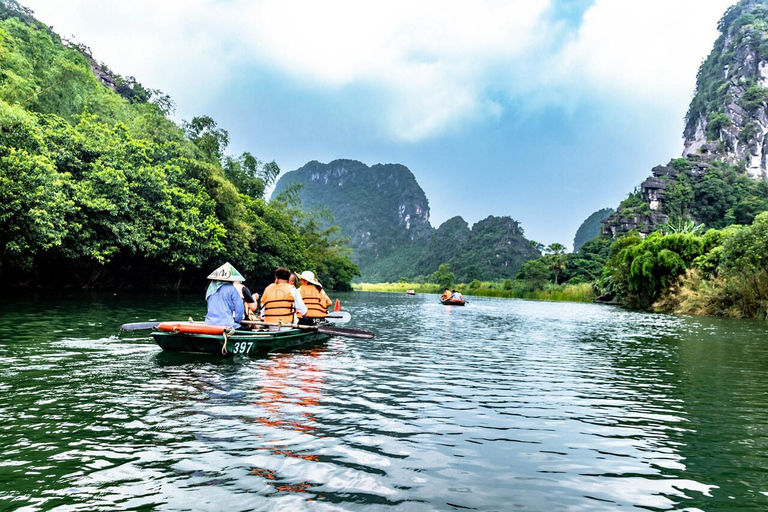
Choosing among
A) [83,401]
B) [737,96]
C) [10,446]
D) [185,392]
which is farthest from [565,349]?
Result: [737,96]

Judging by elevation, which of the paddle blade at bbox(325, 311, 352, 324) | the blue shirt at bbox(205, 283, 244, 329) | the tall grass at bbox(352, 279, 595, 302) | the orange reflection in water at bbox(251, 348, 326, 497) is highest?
the tall grass at bbox(352, 279, 595, 302)

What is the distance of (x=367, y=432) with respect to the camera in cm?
607

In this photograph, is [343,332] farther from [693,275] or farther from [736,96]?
[736,96]

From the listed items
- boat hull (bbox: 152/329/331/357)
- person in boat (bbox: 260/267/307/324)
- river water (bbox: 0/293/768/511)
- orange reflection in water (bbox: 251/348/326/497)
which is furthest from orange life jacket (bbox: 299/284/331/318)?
orange reflection in water (bbox: 251/348/326/497)

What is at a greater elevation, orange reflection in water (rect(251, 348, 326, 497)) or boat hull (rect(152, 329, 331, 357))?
boat hull (rect(152, 329, 331, 357))

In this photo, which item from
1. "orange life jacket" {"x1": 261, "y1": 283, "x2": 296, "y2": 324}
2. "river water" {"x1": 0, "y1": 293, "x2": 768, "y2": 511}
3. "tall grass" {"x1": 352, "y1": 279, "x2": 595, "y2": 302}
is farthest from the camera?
"tall grass" {"x1": 352, "y1": 279, "x2": 595, "y2": 302}

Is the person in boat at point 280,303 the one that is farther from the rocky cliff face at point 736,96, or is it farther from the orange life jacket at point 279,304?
the rocky cliff face at point 736,96

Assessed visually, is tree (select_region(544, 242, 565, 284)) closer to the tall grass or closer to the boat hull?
the tall grass

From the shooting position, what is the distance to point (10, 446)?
5.01 m

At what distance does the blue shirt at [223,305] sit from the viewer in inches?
450

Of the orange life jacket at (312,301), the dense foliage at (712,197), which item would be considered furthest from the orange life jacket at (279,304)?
the dense foliage at (712,197)

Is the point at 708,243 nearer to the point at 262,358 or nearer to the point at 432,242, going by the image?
the point at 262,358

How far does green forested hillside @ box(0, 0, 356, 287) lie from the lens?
75.4 ft

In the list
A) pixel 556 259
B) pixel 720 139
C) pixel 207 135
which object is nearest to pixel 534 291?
pixel 556 259
